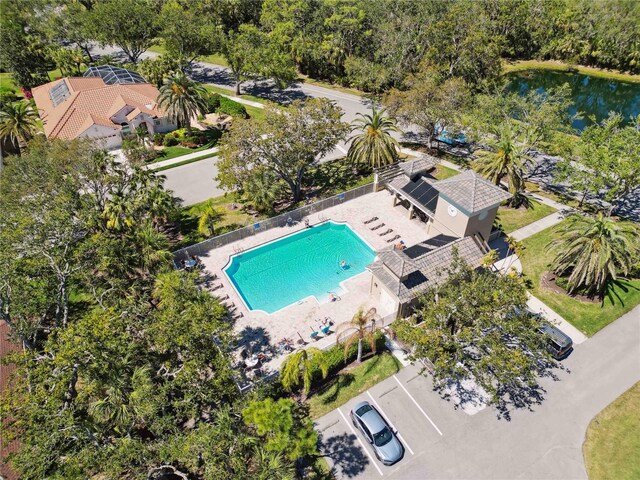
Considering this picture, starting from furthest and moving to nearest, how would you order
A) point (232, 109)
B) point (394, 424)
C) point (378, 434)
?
point (232, 109) → point (394, 424) → point (378, 434)

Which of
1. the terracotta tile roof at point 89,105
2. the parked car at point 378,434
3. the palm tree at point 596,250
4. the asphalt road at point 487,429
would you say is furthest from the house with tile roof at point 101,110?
the palm tree at point 596,250

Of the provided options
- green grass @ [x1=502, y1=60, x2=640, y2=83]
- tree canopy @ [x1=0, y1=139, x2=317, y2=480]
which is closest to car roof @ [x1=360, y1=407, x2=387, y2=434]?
tree canopy @ [x1=0, y1=139, x2=317, y2=480]

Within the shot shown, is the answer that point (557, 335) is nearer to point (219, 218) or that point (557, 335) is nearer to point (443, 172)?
point (443, 172)

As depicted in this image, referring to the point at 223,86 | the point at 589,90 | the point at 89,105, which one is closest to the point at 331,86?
the point at 223,86

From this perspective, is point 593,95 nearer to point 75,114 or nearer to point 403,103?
point 403,103

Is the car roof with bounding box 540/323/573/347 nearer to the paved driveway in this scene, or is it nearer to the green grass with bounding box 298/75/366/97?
the paved driveway
